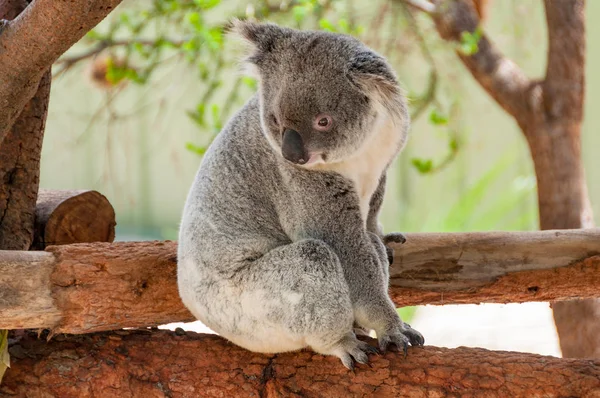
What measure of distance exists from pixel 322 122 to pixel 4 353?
1.55 metres

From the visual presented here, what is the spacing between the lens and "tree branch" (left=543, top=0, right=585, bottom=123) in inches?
169

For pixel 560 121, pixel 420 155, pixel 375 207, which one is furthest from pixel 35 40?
pixel 420 155

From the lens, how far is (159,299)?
2.77 meters

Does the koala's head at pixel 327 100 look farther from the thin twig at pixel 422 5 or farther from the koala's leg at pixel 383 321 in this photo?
the thin twig at pixel 422 5

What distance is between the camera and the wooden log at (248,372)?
7.40 ft

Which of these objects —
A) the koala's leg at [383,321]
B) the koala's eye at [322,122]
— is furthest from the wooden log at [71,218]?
the koala's leg at [383,321]

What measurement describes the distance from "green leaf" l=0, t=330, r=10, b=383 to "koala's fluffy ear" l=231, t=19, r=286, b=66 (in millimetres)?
1467

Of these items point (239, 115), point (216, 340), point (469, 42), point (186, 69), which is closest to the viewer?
point (216, 340)

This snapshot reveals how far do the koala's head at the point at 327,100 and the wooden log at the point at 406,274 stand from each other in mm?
747

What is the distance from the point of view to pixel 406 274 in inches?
118

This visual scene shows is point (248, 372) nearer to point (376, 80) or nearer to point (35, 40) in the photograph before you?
point (376, 80)

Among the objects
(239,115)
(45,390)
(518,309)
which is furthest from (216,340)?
(518,309)

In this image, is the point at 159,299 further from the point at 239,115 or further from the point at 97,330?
the point at 239,115

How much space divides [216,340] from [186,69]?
240cm
